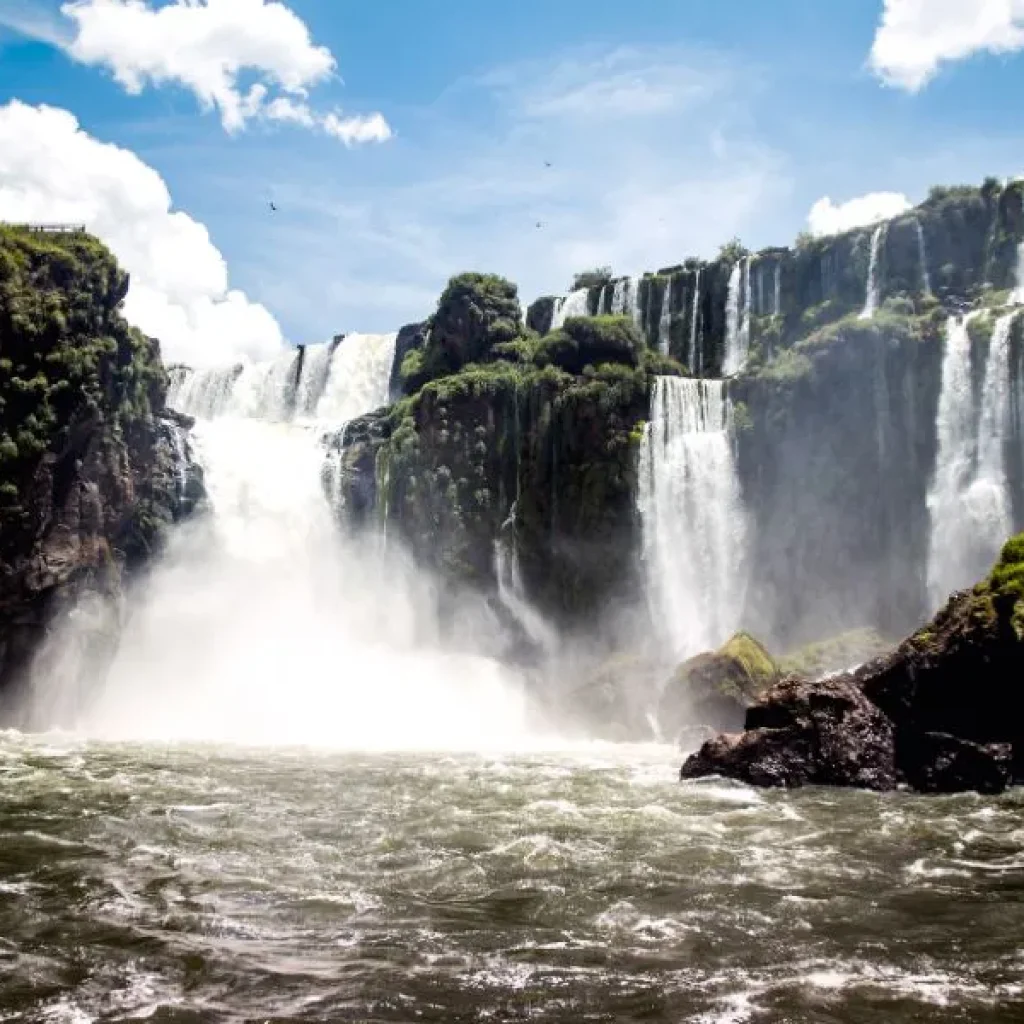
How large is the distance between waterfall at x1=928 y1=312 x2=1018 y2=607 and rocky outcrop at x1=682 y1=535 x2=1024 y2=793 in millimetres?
17027

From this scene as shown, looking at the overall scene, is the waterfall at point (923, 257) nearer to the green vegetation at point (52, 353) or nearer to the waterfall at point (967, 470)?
the waterfall at point (967, 470)

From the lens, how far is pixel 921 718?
851 inches

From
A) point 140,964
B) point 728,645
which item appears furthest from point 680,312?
point 140,964

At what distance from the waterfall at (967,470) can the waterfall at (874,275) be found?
8.78 meters

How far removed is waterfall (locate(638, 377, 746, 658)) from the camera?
4356 centimetres

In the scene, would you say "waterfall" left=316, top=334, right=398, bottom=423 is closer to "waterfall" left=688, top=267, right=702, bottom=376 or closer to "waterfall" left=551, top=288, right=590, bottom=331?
"waterfall" left=551, top=288, right=590, bottom=331

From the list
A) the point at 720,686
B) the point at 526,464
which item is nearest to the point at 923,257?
the point at 526,464

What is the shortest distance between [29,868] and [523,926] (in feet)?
22.3

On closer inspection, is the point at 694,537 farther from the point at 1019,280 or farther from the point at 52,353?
the point at 52,353

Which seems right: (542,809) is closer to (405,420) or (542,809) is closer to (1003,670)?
(1003,670)

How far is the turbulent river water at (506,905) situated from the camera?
27.3 feet

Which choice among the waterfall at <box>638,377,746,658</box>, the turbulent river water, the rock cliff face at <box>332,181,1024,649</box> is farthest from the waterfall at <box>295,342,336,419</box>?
the turbulent river water

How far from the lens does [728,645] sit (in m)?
34.0

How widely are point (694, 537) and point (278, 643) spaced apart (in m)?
21.3
